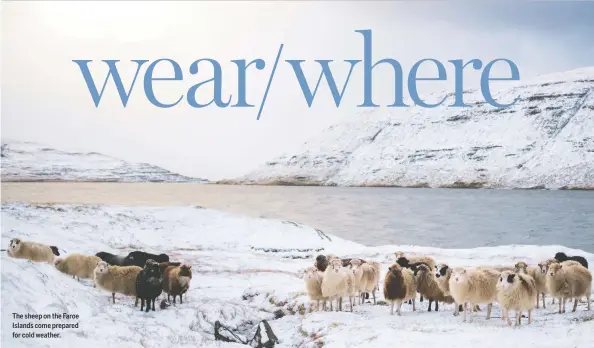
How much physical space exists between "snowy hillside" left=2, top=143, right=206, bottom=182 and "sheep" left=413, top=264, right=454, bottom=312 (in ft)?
10.9

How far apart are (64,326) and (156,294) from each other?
1087 mm

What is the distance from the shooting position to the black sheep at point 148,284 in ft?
20.4

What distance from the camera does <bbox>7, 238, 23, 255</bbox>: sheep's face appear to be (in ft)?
→ 23.0

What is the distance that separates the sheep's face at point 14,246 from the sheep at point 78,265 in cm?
50

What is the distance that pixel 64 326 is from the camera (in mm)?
6227

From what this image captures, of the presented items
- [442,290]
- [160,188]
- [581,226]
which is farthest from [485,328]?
[160,188]

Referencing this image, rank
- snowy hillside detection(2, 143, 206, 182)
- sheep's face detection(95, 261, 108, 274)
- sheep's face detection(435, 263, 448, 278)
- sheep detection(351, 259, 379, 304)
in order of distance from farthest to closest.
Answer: snowy hillside detection(2, 143, 206, 182) < sheep detection(351, 259, 379, 304) < sheep's face detection(95, 261, 108, 274) < sheep's face detection(435, 263, 448, 278)

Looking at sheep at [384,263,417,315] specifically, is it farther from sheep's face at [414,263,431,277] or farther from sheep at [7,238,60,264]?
sheep at [7,238,60,264]

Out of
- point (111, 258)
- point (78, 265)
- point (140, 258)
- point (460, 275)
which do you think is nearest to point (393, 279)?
point (460, 275)

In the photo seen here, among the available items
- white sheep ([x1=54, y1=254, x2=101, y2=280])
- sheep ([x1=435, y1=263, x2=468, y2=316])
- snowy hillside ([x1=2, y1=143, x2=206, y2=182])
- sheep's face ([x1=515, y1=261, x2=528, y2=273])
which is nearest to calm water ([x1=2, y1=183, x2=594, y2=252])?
snowy hillside ([x1=2, y1=143, x2=206, y2=182])

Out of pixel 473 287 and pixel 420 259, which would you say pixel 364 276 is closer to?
pixel 420 259

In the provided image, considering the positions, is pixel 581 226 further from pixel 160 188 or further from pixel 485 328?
pixel 160 188

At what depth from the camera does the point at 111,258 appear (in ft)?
23.5

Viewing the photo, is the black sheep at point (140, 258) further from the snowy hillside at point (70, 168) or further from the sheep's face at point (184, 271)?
the snowy hillside at point (70, 168)
